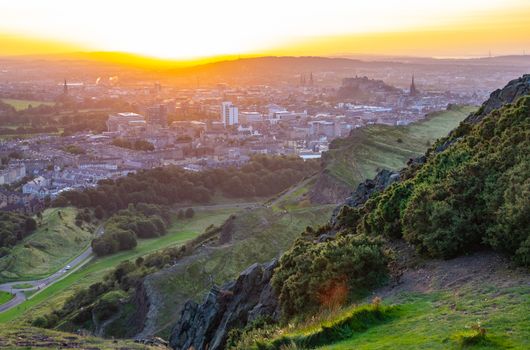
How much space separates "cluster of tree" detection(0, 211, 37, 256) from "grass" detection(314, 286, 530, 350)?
134 feet

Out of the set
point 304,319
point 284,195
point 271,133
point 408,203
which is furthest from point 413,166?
point 271,133

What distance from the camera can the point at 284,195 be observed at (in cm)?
4775

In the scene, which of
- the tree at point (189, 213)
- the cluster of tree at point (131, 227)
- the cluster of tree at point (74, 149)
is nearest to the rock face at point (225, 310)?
the cluster of tree at point (131, 227)

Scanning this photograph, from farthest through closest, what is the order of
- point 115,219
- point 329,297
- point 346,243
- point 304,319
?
point 115,219
point 346,243
point 329,297
point 304,319

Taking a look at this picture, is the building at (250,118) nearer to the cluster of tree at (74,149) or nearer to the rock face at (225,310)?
the cluster of tree at (74,149)

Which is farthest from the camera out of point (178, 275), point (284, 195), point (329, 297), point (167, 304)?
point (284, 195)

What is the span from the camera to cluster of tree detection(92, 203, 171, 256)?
4466cm

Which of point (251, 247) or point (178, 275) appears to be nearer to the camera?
point (178, 275)

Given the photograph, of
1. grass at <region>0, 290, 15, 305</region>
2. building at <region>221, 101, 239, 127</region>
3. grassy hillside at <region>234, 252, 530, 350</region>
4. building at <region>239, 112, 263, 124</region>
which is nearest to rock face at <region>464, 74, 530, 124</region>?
grassy hillside at <region>234, 252, 530, 350</region>

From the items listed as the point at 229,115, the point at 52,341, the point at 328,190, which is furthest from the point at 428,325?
the point at 229,115

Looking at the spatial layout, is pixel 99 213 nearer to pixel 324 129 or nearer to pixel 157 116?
pixel 324 129

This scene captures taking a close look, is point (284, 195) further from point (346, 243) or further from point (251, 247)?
point (346, 243)

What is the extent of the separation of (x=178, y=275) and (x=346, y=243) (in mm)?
16505

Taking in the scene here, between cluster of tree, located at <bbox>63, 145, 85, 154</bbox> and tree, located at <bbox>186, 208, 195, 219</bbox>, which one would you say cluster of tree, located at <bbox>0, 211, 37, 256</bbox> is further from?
cluster of tree, located at <bbox>63, 145, 85, 154</bbox>
